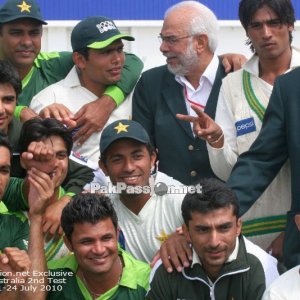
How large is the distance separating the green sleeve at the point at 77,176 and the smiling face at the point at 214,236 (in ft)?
2.90

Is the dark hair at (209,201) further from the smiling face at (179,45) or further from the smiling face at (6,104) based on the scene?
the smiling face at (6,104)

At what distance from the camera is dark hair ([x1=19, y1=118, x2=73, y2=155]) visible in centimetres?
509

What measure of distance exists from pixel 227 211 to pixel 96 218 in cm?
63

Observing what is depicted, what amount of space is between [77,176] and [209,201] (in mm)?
992

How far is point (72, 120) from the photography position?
213 inches

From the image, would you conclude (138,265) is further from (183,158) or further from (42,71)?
(42,71)

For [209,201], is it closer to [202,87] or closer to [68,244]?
[68,244]

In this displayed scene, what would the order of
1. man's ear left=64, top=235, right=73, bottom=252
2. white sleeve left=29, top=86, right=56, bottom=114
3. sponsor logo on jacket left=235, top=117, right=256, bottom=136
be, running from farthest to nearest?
white sleeve left=29, top=86, right=56, bottom=114 < sponsor logo on jacket left=235, top=117, right=256, bottom=136 < man's ear left=64, top=235, right=73, bottom=252

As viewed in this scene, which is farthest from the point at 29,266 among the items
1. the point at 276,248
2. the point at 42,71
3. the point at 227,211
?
the point at 42,71

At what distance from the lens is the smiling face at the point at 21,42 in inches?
224

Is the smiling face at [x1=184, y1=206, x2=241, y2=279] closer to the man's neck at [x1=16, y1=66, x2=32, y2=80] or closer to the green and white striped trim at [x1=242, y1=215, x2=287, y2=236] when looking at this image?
the green and white striped trim at [x1=242, y1=215, x2=287, y2=236]

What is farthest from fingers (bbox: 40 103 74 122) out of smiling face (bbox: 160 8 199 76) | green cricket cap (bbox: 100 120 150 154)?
smiling face (bbox: 160 8 199 76)

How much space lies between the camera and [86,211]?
180 inches

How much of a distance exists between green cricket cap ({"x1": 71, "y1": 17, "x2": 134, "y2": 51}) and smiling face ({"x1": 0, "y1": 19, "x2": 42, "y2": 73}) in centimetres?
26
